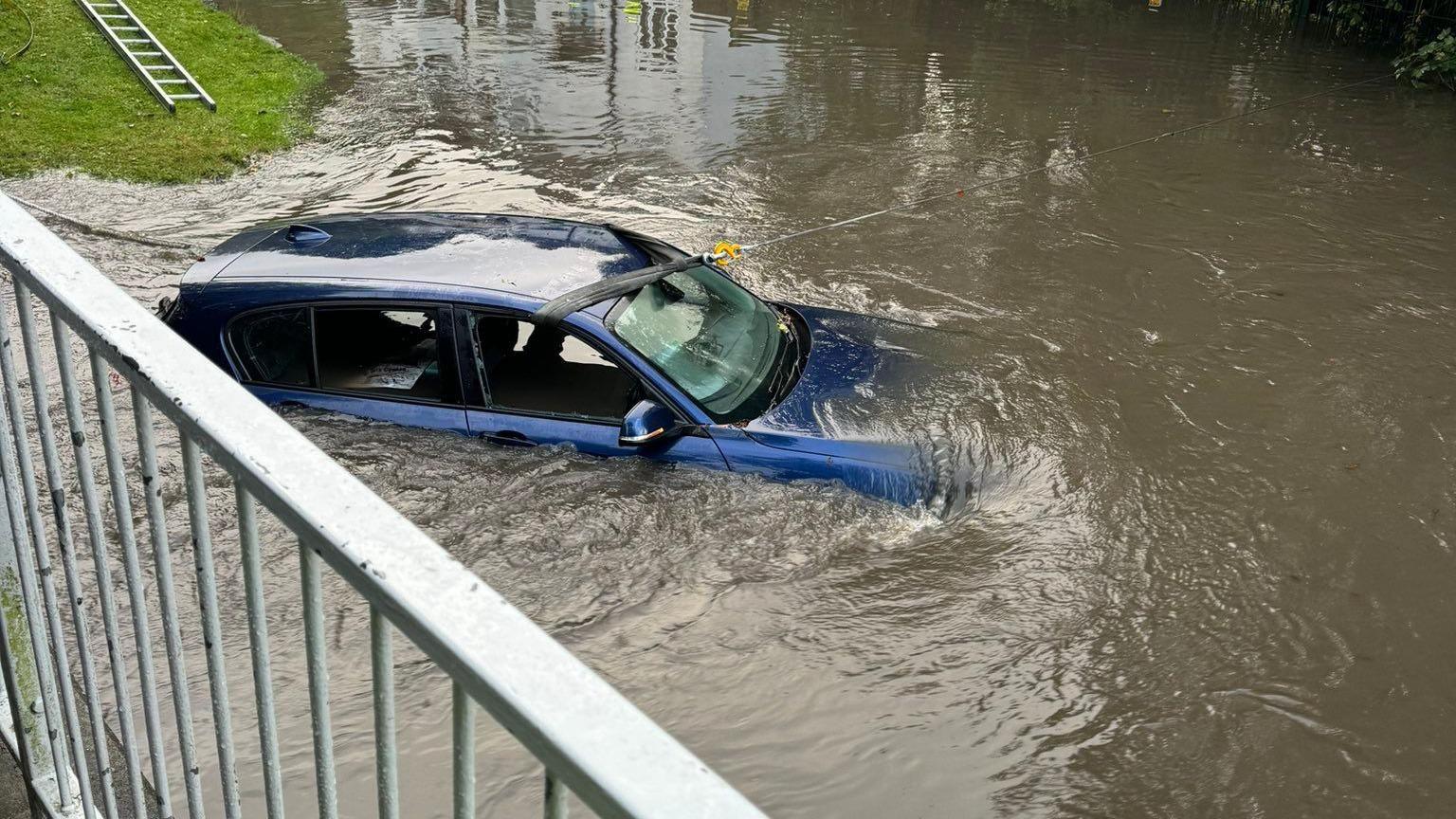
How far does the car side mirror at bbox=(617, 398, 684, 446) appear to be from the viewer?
17.5 feet

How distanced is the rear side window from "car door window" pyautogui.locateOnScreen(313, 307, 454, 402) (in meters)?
0.07

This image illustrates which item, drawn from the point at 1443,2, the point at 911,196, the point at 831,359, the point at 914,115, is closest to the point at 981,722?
the point at 831,359

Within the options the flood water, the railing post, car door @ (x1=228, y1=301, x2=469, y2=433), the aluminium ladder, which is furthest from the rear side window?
the aluminium ladder

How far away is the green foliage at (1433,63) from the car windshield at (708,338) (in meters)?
13.4

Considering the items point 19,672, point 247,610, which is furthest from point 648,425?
point 247,610

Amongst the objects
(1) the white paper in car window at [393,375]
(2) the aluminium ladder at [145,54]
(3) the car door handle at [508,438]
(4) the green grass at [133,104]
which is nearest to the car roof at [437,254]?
(1) the white paper in car window at [393,375]

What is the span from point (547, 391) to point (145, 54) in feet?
37.1

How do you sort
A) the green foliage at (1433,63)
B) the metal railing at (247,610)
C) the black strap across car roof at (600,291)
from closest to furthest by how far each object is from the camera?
the metal railing at (247,610), the black strap across car roof at (600,291), the green foliage at (1433,63)

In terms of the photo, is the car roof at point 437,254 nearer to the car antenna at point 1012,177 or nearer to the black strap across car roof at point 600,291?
the black strap across car roof at point 600,291

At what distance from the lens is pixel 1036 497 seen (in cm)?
609

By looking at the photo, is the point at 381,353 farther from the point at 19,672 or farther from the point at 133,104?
the point at 133,104

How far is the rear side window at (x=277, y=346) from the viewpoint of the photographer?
575cm

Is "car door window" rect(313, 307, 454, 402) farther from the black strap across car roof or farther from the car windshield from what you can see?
the car windshield

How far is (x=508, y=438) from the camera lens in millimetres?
5621
